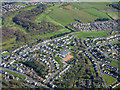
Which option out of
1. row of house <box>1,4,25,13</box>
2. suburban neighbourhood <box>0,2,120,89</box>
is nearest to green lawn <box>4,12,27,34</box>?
suburban neighbourhood <box>0,2,120,89</box>

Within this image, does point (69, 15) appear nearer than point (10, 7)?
Yes

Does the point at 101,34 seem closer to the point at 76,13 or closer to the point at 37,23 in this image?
the point at 76,13

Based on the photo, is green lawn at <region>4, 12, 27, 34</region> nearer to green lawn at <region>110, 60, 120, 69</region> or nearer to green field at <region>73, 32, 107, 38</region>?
green field at <region>73, 32, 107, 38</region>

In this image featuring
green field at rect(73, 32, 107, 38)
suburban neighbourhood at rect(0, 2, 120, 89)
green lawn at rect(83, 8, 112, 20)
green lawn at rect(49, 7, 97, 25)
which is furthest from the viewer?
→ green lawn at rect(83, 8, 112, 20)

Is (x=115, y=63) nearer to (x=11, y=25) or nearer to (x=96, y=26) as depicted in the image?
Answer: (x=96, y=26)

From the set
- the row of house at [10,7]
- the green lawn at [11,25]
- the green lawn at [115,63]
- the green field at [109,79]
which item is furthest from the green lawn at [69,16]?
the green field at [109,79]

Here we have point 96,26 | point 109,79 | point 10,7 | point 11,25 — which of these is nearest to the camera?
point 109,79

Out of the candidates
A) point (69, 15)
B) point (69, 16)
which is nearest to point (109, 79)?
point (69, 16)

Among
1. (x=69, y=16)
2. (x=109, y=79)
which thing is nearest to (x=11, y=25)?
(x=69, y=16)

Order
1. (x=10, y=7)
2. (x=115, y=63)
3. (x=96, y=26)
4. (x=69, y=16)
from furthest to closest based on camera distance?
(x=10, y=7) → (x=69, y=16) → (x=96, y=26) → (x=115, y=63)

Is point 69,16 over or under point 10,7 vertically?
under

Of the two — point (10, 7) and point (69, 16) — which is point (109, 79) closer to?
point (69, 16)

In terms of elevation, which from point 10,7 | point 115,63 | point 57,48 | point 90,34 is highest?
point 10,7
